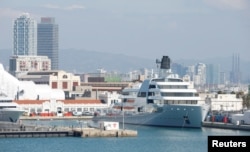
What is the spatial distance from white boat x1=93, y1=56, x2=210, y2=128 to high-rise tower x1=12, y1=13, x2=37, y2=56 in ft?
443

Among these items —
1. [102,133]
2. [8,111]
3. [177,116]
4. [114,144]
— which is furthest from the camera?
[177,116]

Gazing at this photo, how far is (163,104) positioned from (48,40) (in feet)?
463

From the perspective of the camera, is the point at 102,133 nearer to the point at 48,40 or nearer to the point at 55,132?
the point at 55,132

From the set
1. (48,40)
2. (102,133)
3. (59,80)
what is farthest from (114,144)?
(48,40)

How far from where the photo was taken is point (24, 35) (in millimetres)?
190500

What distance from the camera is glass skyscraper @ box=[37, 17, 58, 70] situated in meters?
181

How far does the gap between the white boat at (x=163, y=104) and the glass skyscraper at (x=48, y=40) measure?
405 ft

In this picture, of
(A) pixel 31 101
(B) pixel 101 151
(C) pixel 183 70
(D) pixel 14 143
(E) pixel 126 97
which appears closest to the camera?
(B) pixel 101 151

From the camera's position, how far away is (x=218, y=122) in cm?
5056

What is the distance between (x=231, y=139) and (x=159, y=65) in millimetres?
44100

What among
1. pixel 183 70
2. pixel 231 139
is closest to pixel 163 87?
pixel 231 139

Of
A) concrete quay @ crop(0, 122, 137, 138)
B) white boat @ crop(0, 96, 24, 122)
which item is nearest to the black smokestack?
white boat @ crop(0, 96, 24, 122)

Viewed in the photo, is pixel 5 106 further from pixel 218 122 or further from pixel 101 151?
pixel 101 151

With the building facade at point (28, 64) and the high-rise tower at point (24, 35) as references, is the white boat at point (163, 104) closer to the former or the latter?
the building facade at point (28, 64)
